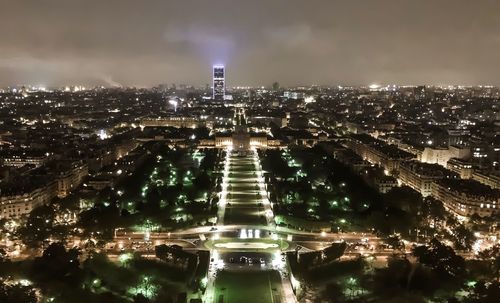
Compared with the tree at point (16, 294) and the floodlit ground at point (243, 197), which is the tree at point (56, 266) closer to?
the tree at point (16, 294)

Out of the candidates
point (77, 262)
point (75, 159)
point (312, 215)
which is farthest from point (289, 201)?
point (75, 159)

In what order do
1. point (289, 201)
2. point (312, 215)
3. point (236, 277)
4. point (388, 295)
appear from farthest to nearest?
1. point (289, 201)
2. point (312, 215)
3. point (236, 277)
4. point (388, 295)

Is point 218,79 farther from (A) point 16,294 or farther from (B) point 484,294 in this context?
(B) point 484,294

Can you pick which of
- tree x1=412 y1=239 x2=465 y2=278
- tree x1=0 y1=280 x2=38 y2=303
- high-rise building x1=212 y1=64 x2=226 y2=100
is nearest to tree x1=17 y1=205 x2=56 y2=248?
tree x1=0 y1=280 x2=38 y2=303

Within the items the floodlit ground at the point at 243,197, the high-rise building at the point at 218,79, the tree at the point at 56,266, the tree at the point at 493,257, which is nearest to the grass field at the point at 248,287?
the tree at the point at 56,266

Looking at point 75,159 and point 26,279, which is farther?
point 75,159

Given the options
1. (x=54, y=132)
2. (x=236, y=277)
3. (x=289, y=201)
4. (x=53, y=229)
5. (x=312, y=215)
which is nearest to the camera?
(x=236, y=277)

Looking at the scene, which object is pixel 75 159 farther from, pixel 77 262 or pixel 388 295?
pixel 388 295

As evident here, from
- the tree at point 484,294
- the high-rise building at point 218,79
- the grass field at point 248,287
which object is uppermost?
the high-rise building at point 218,79
